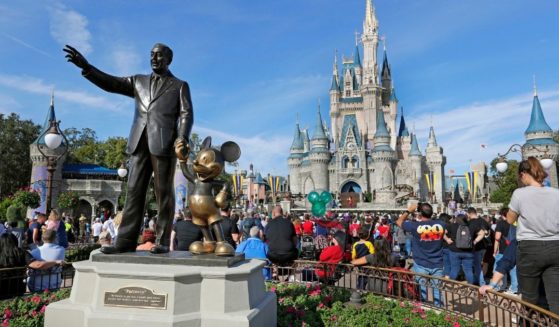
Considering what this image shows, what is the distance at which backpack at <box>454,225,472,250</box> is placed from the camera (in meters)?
7.39

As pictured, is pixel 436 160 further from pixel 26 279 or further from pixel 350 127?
pixel 26 279

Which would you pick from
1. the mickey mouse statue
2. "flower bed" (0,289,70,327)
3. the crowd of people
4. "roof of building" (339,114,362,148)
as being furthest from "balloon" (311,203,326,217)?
"roof of building" (339,114,362,148)

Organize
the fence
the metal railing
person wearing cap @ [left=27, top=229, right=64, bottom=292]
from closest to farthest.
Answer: the metal railing, the fence, person wearing cap @ [left=27, top=229, right=64, bottom=292]

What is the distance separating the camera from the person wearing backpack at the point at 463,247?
292 inches

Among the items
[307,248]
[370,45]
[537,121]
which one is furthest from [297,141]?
[307,248]

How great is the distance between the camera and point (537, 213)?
3.47m

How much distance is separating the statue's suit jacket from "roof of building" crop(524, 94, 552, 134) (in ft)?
144

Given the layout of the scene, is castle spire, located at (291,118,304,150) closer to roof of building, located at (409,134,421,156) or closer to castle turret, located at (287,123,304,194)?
castle turret, located at (287,123,304,194)

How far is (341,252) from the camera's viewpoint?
22.9 ft

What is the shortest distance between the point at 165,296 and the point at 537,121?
4616cm

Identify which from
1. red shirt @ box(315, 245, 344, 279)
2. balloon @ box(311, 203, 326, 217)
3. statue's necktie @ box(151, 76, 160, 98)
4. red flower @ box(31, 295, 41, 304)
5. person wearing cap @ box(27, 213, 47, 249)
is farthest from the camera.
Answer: balloon @ box(311, 203, 326, 217)

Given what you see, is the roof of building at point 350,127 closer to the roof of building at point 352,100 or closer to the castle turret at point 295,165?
the roof of building at point 352,100

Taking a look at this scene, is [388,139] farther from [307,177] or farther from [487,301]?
[487,301]

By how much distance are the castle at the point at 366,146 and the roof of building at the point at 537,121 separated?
1862cm
